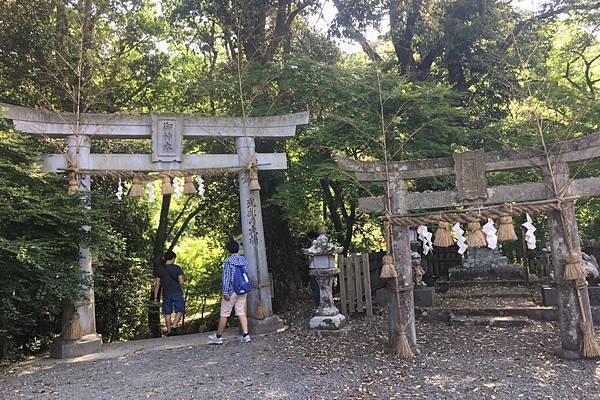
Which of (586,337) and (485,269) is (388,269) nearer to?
(586,337)

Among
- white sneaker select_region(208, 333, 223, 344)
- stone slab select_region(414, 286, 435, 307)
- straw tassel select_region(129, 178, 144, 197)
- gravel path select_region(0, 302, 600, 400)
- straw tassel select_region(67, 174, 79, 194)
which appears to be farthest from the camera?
stone slab select_region(414, 286, 435, 307)

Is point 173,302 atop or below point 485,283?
atop

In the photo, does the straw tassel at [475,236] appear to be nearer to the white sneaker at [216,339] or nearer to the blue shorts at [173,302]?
the white sneaker at [216,339]

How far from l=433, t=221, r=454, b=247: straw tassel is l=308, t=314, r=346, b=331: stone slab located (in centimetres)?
272

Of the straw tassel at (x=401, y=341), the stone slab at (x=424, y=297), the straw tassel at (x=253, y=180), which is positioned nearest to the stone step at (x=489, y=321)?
the stone slab at (x=424, y=297)

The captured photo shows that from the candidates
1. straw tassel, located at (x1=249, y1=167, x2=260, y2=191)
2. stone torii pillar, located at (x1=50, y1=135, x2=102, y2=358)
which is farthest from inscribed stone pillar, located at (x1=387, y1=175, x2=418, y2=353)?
stone torii pillar, located at (x1=50, y1=135, x2=102, y2=358)

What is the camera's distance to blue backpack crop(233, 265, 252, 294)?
7.00m

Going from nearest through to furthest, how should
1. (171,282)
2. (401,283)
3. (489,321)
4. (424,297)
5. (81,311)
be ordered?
(401,283)
(81,311)
(489,321)
(171,282)
(424,297)

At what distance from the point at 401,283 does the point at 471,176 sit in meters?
1.73

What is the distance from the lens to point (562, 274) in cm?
559

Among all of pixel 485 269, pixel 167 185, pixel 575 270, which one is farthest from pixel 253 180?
pixel 485 269

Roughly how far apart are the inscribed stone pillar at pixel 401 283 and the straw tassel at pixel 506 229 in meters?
1.21

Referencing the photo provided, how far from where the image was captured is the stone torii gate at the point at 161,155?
7125mm

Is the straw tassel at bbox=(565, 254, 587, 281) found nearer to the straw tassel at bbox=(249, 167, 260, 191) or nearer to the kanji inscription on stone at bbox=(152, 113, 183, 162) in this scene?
the straw tassel at bbox=(249, 167, 260, 191)
